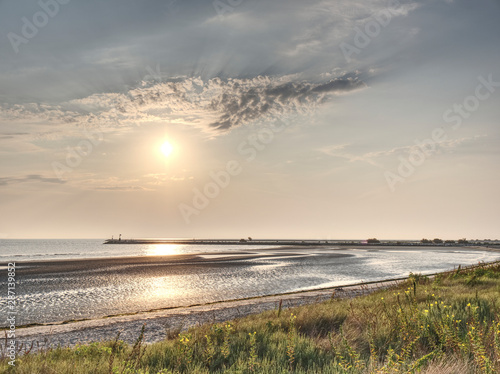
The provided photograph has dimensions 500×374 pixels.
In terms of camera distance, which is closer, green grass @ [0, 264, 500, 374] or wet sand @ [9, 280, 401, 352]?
green grass @ [0, 264, 500, 374]

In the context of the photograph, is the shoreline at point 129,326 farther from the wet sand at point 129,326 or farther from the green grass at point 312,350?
the green grass at point 312,350

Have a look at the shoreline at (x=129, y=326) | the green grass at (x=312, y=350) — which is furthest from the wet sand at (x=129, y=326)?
the green grass at (x=312, y=350)

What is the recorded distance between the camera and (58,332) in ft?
38.5

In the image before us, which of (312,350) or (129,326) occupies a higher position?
(312,350)

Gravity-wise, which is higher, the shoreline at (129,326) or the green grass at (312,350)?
the green grass at (312,350)

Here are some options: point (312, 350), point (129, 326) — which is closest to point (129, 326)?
point (129, 326)

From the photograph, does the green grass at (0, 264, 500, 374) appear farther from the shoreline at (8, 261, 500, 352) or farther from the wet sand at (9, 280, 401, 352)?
the wet sand at (9, 280, 401, 352)

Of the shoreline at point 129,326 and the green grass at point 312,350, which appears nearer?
the green grass at point 312,350

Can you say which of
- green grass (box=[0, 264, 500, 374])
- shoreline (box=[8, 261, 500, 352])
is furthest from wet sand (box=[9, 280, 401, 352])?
green grass (box=[0, 264, 500, 374])

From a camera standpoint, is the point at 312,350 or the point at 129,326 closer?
the point at 312,350

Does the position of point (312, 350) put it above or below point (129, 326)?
above

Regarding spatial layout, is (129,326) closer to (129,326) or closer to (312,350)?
(129,326)

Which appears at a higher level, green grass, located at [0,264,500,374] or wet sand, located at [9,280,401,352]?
green grass, located at [0,264,500,374]

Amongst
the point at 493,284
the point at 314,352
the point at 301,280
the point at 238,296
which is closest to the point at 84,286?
the point at 238,296
